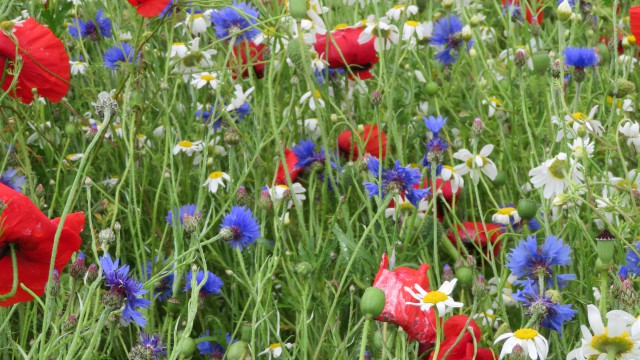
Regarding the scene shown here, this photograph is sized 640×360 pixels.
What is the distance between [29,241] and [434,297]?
298 mm

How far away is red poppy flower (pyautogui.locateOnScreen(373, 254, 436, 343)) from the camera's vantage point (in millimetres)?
774

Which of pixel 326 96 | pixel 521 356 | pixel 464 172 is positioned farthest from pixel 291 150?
pixel 521 356

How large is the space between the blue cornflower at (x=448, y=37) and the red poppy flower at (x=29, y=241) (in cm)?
72

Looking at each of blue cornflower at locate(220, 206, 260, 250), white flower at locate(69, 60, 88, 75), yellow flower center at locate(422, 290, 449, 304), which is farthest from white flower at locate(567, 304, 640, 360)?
white flower at locate(69, 60, 88, 75)

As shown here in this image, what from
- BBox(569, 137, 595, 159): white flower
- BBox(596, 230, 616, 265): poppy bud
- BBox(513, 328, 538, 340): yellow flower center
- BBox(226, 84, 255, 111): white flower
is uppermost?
BBox(569, 137, 595, 159): white flower

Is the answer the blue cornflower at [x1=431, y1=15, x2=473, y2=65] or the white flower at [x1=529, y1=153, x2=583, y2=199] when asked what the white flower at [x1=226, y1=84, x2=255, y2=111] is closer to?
the blue cornflower at [x1=431, y1=15, x2=473, y2=65]

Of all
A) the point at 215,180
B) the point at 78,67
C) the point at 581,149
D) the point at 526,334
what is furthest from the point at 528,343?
the point at 78,67

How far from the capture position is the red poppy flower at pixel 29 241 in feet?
2.35

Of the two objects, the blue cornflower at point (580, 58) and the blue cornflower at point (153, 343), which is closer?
the blue cornflower at point (153, 343)

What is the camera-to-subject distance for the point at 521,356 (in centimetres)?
75

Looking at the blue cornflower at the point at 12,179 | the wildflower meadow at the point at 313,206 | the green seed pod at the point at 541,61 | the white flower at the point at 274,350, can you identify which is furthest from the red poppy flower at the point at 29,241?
the green seed pod at the point at 541,61

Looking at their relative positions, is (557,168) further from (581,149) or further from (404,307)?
(404,307)

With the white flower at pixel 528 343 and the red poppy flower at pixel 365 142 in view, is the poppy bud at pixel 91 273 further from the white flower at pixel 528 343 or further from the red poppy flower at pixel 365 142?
the red poppy flower at pixel 365 142

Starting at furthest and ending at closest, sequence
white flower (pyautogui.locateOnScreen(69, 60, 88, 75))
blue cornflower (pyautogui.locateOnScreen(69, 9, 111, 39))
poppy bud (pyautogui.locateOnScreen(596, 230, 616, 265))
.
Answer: blue cornflower (pyautogui.locateOnScreen(69, 9, 111, 39))
white flower (pyautogui.locateOnScreen(69, 60, 88, 75))
poppy bud (pyautogui.locateOnScreen(596, 230, 616, 265))
